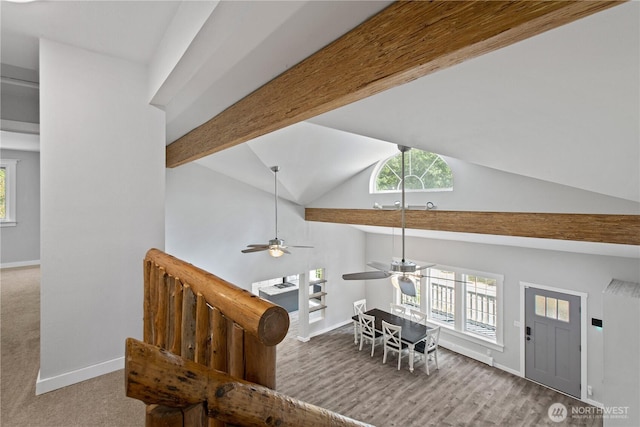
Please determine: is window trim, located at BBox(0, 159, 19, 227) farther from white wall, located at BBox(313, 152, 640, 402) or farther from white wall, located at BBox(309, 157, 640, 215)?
white wall, located at BBox(309, 157, 640, 215)

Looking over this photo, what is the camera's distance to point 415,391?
213 inches

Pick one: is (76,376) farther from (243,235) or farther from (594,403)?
(594,403)

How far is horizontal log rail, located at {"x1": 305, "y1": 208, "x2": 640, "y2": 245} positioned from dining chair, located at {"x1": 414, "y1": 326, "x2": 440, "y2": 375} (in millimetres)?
2598

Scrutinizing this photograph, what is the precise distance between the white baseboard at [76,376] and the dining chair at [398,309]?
6.55 meters

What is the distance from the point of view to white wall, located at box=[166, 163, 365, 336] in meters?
5.29

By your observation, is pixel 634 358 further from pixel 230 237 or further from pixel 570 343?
pixel 230 237

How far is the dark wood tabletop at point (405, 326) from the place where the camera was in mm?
6079

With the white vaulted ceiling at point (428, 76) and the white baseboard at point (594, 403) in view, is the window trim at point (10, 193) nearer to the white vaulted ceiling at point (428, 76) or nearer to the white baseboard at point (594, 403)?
the white vaulted ceiling at point (428, 76)

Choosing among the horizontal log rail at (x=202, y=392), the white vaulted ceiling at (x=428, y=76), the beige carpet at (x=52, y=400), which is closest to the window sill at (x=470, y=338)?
the white vaulted ceiling at (x=428, y=76)

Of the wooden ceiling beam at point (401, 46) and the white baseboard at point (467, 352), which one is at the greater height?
the wooden ceiling beam at point (401, 46)

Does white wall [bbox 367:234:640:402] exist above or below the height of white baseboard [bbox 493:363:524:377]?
above

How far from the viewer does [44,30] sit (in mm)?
1905

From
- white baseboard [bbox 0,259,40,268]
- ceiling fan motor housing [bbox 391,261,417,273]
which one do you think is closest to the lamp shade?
ceiling fan motor housing [bbox 391,261,417,273]

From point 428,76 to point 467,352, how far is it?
6.65m
